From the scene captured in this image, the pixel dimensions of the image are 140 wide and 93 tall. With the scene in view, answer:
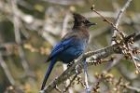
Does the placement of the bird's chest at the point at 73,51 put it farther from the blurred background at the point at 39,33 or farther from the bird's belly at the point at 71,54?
the blurred background at the point at 39,33

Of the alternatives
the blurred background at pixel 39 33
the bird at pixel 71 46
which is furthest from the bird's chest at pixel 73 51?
the blurred background at pixel 39 33

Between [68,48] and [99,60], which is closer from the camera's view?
[99,60]

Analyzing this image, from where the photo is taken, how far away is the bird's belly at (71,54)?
17.8 feet

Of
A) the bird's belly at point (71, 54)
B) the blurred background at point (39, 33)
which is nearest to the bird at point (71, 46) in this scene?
the bird's belly at point (71, 54)

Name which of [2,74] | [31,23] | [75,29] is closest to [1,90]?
[2,74]

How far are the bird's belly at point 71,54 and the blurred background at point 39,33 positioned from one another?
2220 mm

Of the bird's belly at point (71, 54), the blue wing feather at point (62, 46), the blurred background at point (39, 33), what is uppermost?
the blurred background at point (39, 33)

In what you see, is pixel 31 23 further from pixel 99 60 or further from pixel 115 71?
pixel 99 60

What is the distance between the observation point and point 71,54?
5.45 metres

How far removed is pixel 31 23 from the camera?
28.2ft

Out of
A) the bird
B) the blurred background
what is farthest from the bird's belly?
the blurred background

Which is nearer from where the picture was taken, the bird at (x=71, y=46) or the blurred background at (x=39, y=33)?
the bird at (x=71, y=46)

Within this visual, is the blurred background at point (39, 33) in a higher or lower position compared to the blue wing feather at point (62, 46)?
higher

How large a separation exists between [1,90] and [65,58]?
8.42 ft
